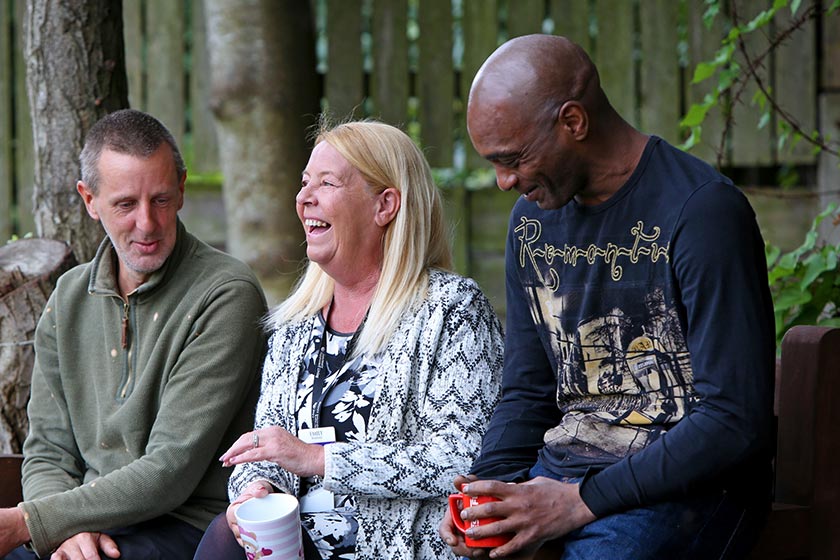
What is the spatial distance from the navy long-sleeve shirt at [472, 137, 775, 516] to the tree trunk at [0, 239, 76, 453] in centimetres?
159

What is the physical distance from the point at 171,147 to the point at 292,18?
2027 mm

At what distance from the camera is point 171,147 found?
2996 mm

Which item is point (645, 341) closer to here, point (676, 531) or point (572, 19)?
point (676, 531)

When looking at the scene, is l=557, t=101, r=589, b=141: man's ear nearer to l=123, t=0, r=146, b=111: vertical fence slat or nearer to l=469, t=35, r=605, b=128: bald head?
l=469, t=35, r=605, b=128: bald head

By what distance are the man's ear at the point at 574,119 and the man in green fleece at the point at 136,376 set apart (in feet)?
3.74

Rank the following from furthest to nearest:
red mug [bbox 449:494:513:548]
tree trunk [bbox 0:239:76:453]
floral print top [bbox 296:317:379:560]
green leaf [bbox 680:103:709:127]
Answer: green leaf [bbox 680:103:709:127] → tree trunk [bbox 0:239:76:453] → floral print top [bbox 296:317:379:560] → red mug [bbox 449:494:513:548]

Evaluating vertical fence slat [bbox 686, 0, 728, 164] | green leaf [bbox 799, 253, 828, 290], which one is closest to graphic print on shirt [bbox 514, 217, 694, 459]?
green leaf [bbox 799, 253, 828, 290]

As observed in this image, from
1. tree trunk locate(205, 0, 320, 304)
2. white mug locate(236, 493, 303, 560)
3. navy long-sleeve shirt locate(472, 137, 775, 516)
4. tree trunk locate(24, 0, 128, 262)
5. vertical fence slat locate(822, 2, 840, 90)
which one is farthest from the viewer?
vertical fence slat locate(822, 2, 840, 90)

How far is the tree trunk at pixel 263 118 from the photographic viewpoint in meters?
4.82

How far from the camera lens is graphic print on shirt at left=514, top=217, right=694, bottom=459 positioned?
2.17 metres

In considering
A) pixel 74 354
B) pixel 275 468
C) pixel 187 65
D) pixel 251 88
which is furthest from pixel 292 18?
pixel 275 468

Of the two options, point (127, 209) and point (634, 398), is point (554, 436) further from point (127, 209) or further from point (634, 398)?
point (127, 209)

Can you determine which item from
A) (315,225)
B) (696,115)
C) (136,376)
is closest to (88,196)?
(136,376)

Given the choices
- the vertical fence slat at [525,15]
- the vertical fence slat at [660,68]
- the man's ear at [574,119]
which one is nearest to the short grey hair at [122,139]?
the man's ear at [574,119]
